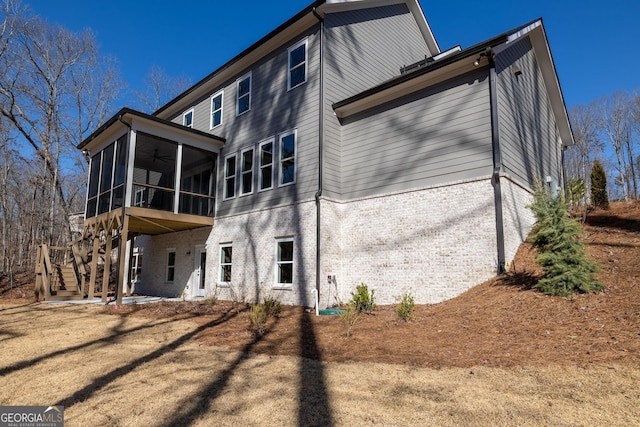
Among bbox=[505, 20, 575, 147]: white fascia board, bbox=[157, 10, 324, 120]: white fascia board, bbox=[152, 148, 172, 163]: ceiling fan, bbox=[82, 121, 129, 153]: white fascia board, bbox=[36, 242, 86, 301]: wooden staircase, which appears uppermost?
bbox=[157, 10, 324, 120]: white fascia board

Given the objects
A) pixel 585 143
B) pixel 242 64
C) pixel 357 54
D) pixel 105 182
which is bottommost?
pixel 105 182

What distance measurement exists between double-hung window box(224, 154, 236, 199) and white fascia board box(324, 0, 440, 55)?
20.7 ft

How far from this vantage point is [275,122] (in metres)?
13.2

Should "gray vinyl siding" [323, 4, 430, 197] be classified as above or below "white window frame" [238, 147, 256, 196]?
above

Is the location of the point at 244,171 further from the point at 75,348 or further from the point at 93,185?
the point at 75,348

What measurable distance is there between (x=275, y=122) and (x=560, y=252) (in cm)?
945

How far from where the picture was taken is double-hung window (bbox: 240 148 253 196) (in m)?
13.8

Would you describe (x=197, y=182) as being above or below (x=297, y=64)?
below

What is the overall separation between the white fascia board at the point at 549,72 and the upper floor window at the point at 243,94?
9.04 meters

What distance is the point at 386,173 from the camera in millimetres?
11039

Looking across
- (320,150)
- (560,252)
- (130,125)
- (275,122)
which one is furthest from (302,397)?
(130,125)

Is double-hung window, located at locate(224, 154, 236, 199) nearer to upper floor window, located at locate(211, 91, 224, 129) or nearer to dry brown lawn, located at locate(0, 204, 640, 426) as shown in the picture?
upper floor window, located at locate(211, 91, 224, 129)

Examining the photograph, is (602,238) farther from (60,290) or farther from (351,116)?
(60,290)

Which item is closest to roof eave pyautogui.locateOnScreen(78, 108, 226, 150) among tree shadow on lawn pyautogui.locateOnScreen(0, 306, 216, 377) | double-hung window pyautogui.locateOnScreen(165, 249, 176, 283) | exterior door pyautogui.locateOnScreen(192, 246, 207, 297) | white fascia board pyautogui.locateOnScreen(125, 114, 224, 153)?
white fascia board pyautogui.locateOnScreen(125, 114, 224, 153)
